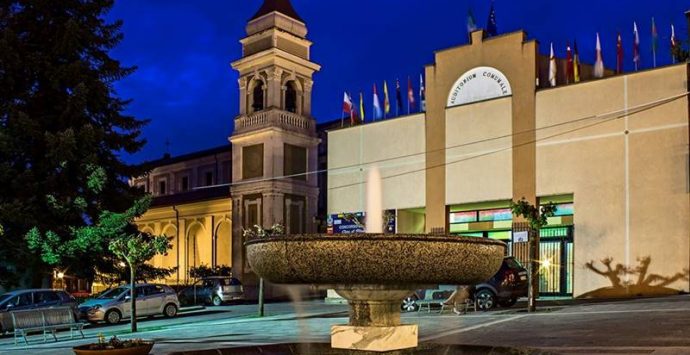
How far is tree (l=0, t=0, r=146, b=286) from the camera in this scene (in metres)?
28.5

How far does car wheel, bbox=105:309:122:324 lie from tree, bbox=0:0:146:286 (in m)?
2.84

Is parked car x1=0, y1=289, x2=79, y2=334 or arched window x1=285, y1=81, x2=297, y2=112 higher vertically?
arched window x1=285, y1=81, x2=297, y2=112

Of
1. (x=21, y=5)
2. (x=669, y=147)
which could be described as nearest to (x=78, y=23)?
(x=21, y=5)

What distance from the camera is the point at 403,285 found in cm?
802

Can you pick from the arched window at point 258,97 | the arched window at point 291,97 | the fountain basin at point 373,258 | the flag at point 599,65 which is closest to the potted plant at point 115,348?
the fountain basin at point 373,258

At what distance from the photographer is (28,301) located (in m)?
25.2

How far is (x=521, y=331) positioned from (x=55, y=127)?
21707mm

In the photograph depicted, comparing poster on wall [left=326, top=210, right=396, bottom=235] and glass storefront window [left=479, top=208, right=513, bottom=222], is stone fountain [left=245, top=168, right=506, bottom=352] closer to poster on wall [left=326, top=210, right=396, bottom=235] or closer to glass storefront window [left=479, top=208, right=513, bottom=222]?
glass storefront window [left=479, top=208, right=513, bottom=222]

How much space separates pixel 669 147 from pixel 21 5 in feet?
83.1

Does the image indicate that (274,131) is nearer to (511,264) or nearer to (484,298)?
(511,264)

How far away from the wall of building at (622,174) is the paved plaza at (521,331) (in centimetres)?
192

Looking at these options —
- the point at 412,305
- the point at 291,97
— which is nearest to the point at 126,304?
the point at 412,305

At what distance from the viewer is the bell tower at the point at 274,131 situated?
4228cm

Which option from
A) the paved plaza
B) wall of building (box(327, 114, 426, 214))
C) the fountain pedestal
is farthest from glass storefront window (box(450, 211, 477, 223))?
the fountain pedestal
